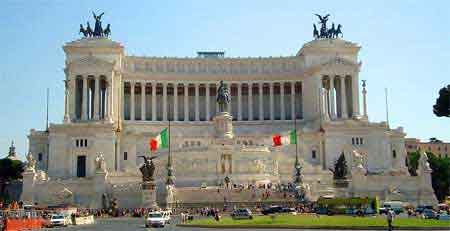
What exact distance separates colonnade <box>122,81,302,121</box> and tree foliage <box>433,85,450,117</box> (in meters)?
53.7

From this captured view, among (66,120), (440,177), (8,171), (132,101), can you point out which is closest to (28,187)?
(8,171)

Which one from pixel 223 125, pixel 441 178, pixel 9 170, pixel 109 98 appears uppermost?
pixel 109 98

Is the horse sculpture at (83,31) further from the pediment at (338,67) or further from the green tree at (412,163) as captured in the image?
the green tree at (412,163)

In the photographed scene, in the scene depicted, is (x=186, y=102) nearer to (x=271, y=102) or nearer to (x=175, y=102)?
(x=175, y=102)

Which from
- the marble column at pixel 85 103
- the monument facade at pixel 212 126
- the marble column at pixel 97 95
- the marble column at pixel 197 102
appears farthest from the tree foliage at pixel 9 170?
the marble column at pixel 197 102

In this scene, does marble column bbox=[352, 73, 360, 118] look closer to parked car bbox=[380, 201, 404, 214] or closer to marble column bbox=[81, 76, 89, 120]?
parked car bbox=[380, 201, 404, 214]

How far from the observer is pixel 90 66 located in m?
109

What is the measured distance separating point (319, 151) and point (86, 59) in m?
42.7

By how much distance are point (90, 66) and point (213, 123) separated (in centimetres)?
2353

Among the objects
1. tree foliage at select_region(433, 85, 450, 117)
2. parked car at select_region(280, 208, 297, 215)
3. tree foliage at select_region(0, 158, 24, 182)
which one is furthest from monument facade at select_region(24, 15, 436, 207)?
tree foliage at select_region(433, 85, 450, 117)

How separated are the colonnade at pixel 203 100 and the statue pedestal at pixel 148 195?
45418 mm

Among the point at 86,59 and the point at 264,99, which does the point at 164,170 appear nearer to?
the point at 86,59

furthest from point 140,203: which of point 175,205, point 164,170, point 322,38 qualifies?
point 322,38

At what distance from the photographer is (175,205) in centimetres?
7050
